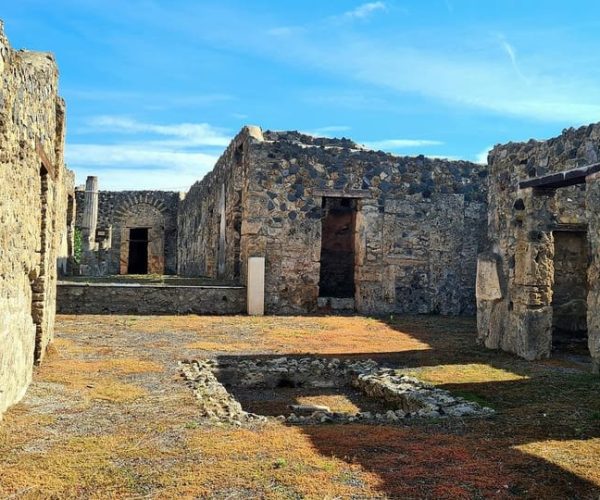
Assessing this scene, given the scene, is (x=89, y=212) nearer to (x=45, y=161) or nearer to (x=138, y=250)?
(x=138, y=250)

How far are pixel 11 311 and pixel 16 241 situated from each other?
65cm

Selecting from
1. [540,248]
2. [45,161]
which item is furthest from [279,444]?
[540,248]

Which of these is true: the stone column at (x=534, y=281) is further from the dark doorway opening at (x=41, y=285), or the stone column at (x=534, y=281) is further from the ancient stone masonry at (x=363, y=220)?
the dark doorway opening at (x=41, y=285)

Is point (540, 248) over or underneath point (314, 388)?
over

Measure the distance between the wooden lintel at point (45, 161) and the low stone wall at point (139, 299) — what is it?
586 cm

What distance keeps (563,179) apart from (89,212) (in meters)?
22.9

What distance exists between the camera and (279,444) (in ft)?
16.2

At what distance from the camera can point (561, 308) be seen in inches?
480

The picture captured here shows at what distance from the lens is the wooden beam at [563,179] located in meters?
8.46

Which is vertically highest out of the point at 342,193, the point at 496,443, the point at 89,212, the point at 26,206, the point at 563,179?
the point at 89,212

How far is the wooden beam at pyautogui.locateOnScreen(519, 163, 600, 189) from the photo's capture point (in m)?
8.46

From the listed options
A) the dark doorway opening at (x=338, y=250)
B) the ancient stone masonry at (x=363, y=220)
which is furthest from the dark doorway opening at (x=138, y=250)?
the ancient stone masonry at (x=363, y=220)

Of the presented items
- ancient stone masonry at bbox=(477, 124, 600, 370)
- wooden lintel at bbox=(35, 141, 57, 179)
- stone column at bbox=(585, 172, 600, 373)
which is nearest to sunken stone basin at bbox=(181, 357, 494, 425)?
stone column at bbox=(585, 172, 600, 373)

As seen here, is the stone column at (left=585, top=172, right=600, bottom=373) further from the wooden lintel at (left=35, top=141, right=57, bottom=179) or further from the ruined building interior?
the wooden lintel at (left=35, top=141, right=57, bottom=179)
